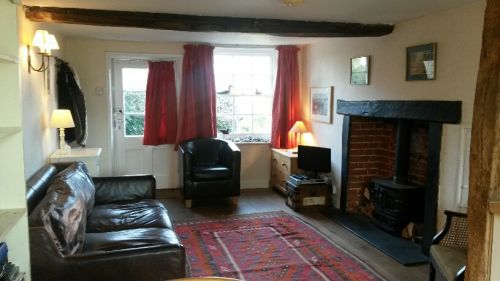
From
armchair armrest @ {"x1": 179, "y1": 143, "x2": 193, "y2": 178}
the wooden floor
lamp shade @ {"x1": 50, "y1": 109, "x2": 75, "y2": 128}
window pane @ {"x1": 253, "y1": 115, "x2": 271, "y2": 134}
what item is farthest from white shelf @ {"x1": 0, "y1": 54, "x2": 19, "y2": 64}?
window pane @ {"x1": 253, "y1": 115, "x2": 271, "y2": 134}

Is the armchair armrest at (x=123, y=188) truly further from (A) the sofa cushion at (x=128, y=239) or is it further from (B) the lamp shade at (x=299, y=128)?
(B) the lamp shade at (x=299, y=128)

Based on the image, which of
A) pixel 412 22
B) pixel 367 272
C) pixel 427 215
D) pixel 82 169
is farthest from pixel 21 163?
pixel 412 22

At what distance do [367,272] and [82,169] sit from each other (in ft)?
8.36

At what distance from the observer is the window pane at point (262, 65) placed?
6180 mm

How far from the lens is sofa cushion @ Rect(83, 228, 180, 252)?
2.54 metres

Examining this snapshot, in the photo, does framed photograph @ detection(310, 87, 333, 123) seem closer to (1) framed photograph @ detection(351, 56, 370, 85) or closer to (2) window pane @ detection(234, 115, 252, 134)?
(1) framed photograph @ detection(351, 56, 370, 85)

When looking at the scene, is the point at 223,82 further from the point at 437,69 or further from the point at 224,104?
the point at 437,69

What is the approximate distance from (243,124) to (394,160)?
2.45 meters

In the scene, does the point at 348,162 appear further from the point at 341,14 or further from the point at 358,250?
the point at 341,14

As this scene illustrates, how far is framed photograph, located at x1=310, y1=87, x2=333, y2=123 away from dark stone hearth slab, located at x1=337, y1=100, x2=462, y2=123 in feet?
1.13

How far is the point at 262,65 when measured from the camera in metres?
6.21

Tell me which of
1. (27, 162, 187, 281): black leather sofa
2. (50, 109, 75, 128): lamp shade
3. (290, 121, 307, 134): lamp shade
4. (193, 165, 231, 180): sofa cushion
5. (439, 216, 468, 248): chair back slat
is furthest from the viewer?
(290, 121, 307, 134): lamp shade

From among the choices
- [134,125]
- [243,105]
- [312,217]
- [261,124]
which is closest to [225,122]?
[243,105]

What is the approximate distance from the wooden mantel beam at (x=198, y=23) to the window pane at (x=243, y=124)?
2.37 meters
